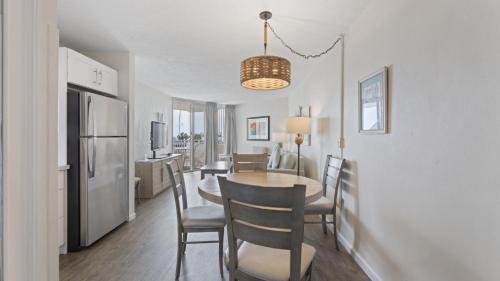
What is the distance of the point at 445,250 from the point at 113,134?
3.15 metres

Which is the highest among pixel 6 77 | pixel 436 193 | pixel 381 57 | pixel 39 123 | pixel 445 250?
pixel 381 57

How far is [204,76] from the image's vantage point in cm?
458

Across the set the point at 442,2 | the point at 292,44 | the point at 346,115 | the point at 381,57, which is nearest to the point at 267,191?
the point at 442,2

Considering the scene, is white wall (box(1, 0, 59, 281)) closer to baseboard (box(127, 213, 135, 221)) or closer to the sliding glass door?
baseboard (box(127, 213, 135, 221))

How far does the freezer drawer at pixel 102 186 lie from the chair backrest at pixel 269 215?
199 cm

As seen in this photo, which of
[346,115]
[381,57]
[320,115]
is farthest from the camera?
[320,115]

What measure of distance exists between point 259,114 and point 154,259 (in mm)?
5931

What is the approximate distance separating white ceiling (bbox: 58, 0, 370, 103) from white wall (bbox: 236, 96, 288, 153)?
10.7ft

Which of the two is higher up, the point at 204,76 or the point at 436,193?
the point at 204,76

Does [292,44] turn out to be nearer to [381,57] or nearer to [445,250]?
[381,57]

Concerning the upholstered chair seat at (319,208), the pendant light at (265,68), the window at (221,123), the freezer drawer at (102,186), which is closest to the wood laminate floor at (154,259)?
the freezer drawer at (102,186)

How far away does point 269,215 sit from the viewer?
3.87 ft

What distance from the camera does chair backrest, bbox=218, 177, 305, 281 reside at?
1.13 metres

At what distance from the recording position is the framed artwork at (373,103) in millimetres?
1901
